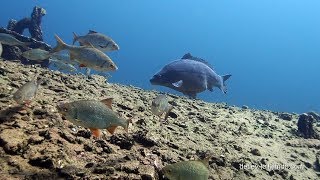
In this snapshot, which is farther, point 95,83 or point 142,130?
point 95,83

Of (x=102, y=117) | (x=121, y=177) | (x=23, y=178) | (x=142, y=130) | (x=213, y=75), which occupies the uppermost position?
(x=213, y=75)

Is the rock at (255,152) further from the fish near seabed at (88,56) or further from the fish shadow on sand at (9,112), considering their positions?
the fish shadow on sand at (9,112)

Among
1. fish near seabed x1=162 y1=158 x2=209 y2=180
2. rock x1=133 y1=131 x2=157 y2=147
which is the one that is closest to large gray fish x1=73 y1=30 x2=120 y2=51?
rock x1=133 y1=131 x2=157 y2=147

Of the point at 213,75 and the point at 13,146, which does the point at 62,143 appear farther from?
the point at 213,75

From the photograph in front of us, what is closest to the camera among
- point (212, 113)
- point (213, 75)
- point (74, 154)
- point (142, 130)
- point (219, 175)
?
point (74, 154)

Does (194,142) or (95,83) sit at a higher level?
(95,83)

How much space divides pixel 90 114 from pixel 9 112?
185 centimetres

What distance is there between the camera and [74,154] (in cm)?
438

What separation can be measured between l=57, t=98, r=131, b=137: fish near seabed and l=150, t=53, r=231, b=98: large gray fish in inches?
220

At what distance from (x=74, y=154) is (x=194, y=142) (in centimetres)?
264

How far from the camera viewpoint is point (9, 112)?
4883 millimetres

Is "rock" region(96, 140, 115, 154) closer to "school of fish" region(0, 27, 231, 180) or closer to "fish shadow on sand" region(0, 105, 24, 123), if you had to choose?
"school of fish" region(0, 27, 231, 180)

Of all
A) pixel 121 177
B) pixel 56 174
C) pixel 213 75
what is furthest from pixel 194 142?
pixel 213 75

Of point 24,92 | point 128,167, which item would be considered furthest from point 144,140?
point 24,92
